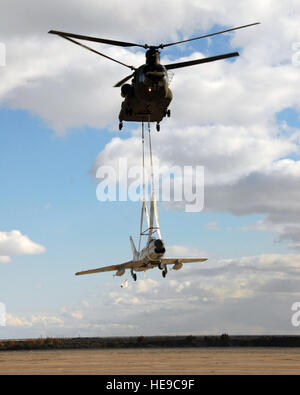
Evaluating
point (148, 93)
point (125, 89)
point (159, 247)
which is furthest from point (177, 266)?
point (148, 93)

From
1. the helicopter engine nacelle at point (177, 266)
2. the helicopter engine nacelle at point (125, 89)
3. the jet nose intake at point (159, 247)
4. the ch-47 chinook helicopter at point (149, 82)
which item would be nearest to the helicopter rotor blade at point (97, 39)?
the ch-47 chinook helicopter at point (149, 82)

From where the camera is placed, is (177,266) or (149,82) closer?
(149,82)

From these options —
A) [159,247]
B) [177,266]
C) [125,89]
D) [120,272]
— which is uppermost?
[125,89]

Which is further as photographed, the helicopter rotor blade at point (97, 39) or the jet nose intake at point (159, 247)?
the jet nose intake at point (159, 247)

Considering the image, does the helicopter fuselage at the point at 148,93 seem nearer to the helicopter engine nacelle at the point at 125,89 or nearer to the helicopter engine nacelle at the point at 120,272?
the helicopter engine nacelle at the point at 125,89

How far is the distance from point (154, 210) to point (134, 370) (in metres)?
15.4

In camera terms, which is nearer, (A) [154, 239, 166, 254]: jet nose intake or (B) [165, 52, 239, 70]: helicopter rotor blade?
(B) [165, 52, 239, 70]: helicopter rotor blade

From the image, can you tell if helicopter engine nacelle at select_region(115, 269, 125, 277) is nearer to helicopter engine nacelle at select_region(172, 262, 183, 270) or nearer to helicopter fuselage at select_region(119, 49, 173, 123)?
helicopter engine nacelle at select_region(172, 262, 183, 270)

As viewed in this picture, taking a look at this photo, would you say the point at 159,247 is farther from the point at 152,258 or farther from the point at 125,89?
the point at 125,89

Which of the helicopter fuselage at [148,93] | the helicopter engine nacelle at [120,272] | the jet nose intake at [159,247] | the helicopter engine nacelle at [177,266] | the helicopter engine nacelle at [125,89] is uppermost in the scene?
the helicopter engine nacelle at [125,89]

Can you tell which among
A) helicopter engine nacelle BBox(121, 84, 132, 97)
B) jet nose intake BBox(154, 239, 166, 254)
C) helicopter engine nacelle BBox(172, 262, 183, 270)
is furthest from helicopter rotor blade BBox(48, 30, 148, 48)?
helicopter engine nacelle BBox(172, 262, 183, 270)

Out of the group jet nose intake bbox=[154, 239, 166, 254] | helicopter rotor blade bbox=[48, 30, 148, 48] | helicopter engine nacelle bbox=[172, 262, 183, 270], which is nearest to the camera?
helicopter rotor blade bbox=[48, 30, 148, 48]

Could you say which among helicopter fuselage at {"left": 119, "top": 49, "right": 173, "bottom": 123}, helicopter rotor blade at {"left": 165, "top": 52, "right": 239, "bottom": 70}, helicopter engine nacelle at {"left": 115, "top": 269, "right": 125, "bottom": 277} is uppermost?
→ helicopter rotor blade at {"left": 165, "top": 52, "right": 239, "bottom": 70}
